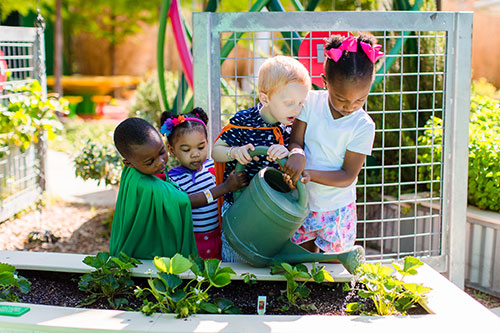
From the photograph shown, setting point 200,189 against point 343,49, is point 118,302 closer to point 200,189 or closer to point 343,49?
point 200,189

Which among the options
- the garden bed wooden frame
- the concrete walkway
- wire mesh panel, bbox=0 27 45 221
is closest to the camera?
the garden bed wooden frame

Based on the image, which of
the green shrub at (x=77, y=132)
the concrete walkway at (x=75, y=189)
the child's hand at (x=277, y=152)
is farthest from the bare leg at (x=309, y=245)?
the green shrub at (x=77, y=132)

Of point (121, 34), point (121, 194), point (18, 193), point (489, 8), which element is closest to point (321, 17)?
point (121, 194)

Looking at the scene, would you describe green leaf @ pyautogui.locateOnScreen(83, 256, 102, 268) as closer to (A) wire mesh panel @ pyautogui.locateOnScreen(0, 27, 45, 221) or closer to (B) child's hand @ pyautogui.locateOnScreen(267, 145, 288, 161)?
(B) child's hand @ pyautogui.locateOnScreen(267, 145, 288, 161)

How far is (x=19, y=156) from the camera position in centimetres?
478

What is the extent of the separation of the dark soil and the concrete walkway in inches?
113

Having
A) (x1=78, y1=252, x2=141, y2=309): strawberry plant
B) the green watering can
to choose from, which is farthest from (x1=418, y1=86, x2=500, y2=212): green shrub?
(x1=78, y1=252, x2=141, y2=309): strawberry plant

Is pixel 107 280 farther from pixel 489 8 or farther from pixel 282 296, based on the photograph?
pixel 489 8

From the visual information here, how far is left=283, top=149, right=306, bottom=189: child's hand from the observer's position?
2168 mm

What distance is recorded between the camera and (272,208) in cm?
219

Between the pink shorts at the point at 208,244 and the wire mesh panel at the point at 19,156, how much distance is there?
2.25m

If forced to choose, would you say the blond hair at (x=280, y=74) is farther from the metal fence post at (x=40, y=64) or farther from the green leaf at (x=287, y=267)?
the metal fence post at (x=40, y=64)

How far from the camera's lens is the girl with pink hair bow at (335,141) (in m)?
2.20

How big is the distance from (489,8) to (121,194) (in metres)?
7.98
